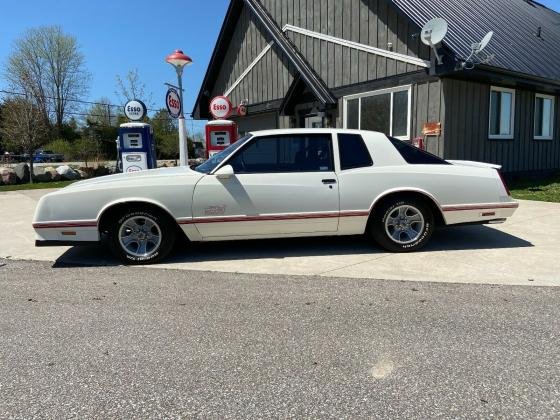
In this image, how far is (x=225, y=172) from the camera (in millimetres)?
5023

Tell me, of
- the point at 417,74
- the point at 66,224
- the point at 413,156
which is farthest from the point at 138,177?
the point at 417,74

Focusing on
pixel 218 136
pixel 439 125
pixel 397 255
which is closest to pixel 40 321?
pixel 397 255

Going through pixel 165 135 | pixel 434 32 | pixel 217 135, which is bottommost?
pixel 217 135

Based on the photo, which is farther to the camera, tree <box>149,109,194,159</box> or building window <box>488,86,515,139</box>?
tree <box>149,109,194,159</box>

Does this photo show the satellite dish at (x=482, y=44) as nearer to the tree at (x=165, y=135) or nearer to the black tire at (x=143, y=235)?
the black tire at (x=143, y=235)

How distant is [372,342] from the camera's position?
3.12 metres

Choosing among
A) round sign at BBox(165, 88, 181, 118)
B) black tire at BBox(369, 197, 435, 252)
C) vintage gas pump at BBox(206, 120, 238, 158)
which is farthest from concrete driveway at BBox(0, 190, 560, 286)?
vintage gas pump at BBox(206, 120, 238, 158)

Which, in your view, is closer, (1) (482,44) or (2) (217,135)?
(1) (482,44)

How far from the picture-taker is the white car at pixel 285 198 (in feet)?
16.5

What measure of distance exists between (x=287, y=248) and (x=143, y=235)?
6.04 ft

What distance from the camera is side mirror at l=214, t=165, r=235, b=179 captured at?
198 inches

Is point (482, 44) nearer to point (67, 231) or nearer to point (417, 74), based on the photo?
point (417, 74)

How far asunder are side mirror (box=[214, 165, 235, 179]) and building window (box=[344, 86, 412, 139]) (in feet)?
23.6

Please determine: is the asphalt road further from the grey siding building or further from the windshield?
the grey siding building
